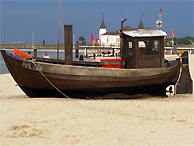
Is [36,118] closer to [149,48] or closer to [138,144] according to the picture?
[138,144]

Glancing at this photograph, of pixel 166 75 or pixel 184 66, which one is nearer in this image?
pixel 166 75

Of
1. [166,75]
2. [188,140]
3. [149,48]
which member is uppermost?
[149,48]

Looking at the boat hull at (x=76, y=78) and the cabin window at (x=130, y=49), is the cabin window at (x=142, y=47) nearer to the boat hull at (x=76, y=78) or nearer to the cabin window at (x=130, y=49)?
the cabin window at (x=130, y=49)

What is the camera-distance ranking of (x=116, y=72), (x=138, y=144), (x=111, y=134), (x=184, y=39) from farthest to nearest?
(x=184, y=39) → (x=116, y=72) → (x=111, y=134) → (x=138, y=144)

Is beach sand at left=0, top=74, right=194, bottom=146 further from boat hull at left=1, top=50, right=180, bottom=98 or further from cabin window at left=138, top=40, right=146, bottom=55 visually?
cabin window at left=138, top=40, right=146, bottom=55

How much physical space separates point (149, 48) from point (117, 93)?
211cm

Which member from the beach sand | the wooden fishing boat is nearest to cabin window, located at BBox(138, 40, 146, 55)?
the wooden fishing boat

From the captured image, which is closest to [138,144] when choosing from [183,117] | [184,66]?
[183,117]

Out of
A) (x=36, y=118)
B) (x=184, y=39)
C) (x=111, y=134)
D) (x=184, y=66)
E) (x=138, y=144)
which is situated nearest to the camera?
(x=138, y=144)

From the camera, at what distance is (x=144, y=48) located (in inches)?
569

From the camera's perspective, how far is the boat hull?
1330cm

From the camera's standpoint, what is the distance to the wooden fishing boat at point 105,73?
43.8ft

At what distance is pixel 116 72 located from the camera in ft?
44.6

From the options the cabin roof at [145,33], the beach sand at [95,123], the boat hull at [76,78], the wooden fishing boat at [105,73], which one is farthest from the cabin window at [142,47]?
the beach sand at [95,123]
